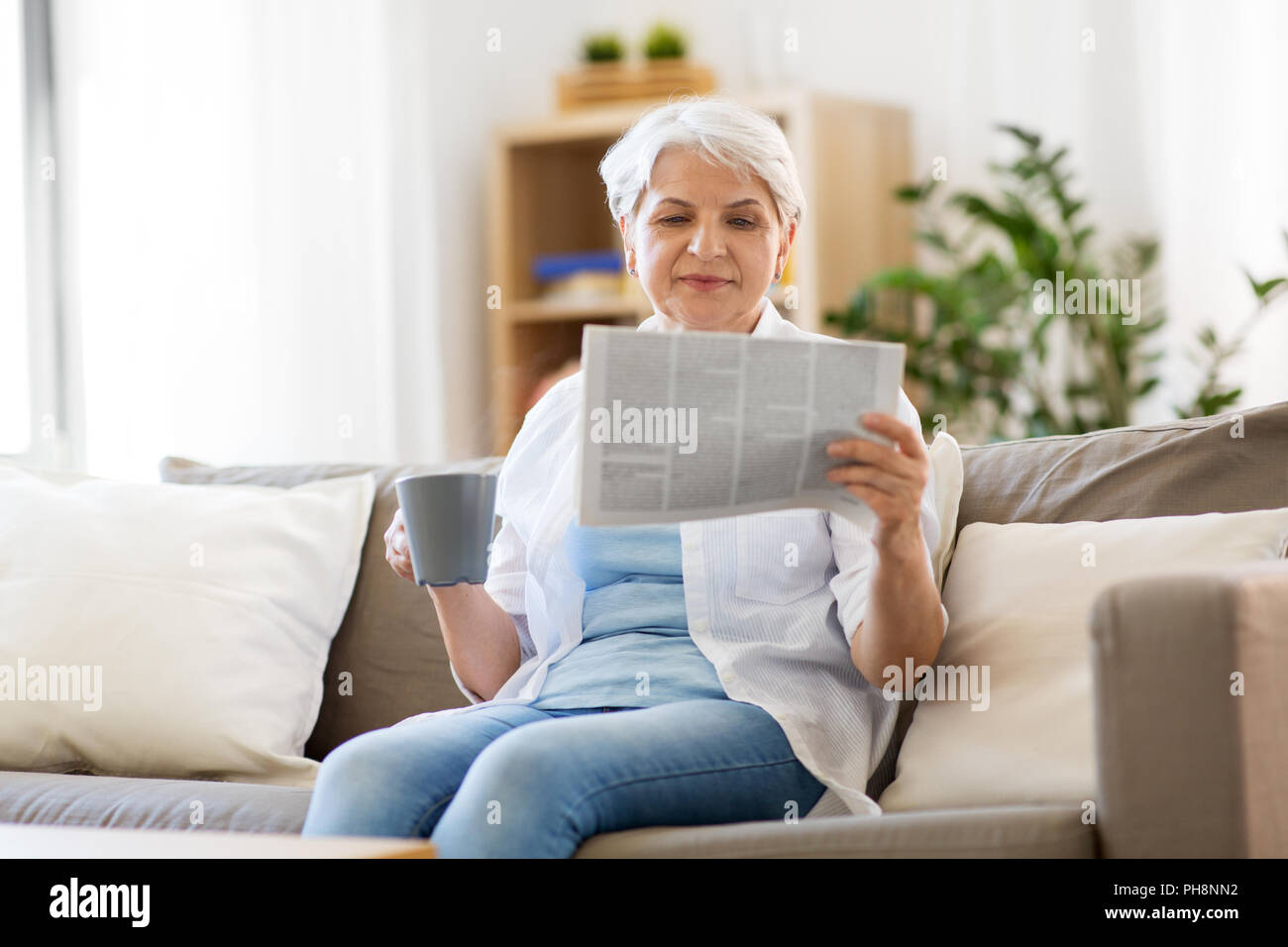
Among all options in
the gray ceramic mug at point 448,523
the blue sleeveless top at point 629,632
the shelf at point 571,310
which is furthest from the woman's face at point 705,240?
the shelf at point 571,310

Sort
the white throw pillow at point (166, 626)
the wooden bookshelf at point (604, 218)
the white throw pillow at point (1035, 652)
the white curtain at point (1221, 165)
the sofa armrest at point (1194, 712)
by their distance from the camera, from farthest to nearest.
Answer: the wooden bookshelf at point (604, 218)
the white curtain at point (1221, 165)
the white throw pillow at point (166, 626)
the white throw pillow at point (1035, 652)
the sofa armrest at point (1194, 712)

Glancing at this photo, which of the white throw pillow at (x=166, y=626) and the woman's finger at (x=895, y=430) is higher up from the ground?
the woman's finger at (x=895, y=430)

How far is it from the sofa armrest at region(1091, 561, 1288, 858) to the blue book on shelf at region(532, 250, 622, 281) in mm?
2550

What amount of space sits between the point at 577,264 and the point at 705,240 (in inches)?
82.4

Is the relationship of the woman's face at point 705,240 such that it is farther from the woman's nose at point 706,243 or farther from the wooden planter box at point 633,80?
the wooden planter box at point 633,80

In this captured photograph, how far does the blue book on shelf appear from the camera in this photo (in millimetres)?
3521

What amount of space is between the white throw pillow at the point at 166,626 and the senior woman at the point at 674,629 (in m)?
0.35

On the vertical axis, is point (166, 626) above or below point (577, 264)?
below

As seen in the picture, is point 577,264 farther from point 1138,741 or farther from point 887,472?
point 1138,741

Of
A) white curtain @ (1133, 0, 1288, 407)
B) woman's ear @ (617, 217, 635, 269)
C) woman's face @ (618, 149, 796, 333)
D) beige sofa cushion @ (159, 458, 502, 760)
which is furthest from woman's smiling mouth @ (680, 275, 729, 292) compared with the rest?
white curtain @ (1133, 0, 1288, 407)

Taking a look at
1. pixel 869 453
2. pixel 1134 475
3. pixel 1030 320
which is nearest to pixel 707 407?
pixel 869 453

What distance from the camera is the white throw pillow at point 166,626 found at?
1731 mm

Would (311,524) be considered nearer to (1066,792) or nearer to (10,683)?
(10,683)

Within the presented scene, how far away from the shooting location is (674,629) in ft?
4.70
